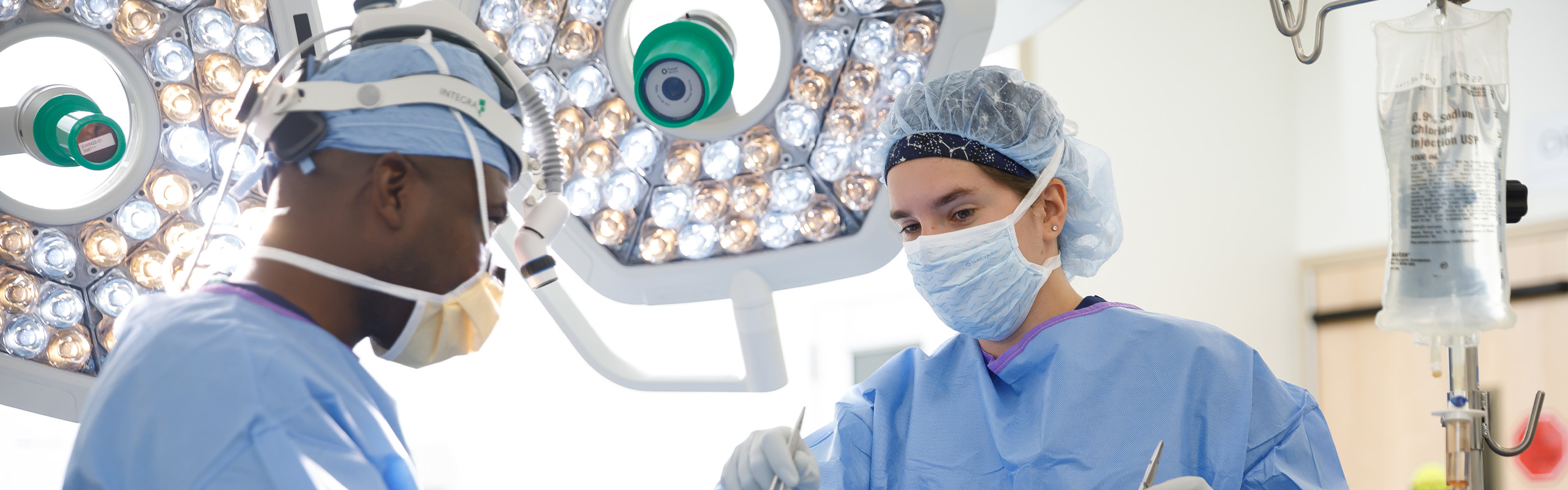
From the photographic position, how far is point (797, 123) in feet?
5.32

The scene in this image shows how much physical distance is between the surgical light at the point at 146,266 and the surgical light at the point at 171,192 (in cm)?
7

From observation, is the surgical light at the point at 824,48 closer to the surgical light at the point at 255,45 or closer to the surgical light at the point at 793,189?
the surgical light at the point at 793,189

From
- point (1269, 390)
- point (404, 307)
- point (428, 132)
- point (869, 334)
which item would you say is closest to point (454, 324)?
point (404, 307)

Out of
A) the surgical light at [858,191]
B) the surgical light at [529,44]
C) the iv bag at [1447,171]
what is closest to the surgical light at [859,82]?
the surgical light at [858,191]

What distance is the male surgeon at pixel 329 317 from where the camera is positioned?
0.89 m

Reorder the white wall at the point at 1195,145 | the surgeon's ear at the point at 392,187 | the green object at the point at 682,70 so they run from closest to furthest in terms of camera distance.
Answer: the surgeon's ear at the point at 392,187, the green object at the point at 682,70, the white wall at the point at 1195,145

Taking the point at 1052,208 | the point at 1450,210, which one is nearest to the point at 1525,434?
the point at 1450,210

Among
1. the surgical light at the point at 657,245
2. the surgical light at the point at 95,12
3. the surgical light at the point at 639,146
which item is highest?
the surgical light at the point at 95,12

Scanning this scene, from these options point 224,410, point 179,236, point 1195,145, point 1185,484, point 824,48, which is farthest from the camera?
point 1195,145

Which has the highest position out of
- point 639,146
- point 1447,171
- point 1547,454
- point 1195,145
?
point 639,146

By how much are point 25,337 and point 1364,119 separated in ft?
13.4

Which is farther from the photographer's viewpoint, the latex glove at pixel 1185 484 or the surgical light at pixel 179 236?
the surgical light at pixel 179 236

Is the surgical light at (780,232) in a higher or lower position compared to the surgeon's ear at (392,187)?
lower

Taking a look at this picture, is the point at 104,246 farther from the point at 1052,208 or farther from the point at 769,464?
the point at 1052,208
